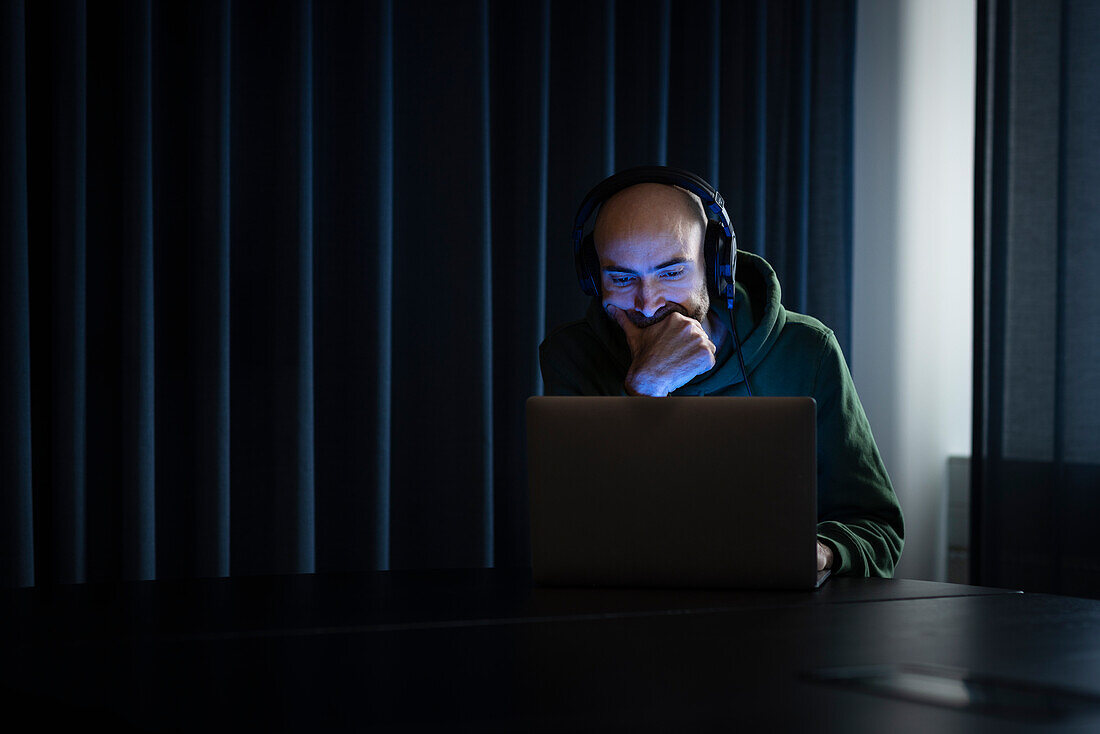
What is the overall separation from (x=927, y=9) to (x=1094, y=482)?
1288 millimetres

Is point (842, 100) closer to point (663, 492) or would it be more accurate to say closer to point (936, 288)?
point (936, 288)

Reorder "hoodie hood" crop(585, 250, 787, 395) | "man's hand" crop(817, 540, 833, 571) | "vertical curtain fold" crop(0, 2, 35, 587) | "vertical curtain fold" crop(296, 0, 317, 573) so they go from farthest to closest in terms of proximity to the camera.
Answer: "vertical curtain fold" crop(296, 0, 317, 573) → "vertical curtain fold" crop(0, 2, 35, 587) → "hoodie hood" crop(585, 250, 787, 395) → "man's hand" crop(817, 540, 833, 571)

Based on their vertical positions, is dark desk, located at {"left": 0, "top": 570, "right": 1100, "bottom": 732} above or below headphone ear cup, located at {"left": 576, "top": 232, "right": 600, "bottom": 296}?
below

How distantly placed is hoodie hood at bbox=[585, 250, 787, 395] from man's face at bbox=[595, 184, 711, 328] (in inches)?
4.5

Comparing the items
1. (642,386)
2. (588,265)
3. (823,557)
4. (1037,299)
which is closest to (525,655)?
(823,557)

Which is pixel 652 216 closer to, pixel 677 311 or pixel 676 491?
pixel 677 311

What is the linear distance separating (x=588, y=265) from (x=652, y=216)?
14 cm

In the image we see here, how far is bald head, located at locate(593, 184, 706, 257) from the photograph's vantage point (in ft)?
4.67

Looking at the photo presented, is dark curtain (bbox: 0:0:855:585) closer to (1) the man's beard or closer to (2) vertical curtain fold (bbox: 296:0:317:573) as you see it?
(2) vertical curtain fold (bbox: 296:0:317:573)

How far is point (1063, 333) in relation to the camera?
227 centimetres

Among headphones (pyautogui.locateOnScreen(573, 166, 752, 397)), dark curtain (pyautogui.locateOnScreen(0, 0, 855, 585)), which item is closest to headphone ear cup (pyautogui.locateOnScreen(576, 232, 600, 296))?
headphones (pyautogui.locateOnScreen(573, 166, 752, 397))

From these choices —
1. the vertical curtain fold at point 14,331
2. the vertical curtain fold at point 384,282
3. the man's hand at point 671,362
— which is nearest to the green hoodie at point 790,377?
the man's hand at point 671,362

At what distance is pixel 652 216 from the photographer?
4.68ft

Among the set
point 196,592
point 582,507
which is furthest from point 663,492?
point 196,592
